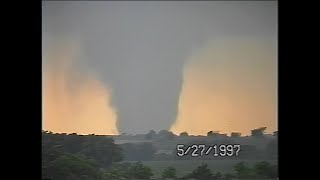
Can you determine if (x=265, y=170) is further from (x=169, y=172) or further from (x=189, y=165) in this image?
(x=169, y=172)

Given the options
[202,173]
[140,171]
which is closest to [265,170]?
[202,173]

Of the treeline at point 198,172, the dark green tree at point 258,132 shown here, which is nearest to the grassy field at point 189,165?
the treeline at point 198,172

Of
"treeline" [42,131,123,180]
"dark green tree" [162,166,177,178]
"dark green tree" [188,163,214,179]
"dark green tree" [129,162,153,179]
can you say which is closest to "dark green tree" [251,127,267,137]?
"dark green tree" [188,163,214,179]

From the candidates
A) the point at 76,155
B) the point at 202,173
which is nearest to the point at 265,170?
the point at 202,173

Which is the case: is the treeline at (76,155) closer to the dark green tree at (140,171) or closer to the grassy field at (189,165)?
the dark green tree at (140,171)

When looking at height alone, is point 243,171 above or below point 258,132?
below

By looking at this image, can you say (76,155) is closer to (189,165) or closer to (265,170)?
(189,165)

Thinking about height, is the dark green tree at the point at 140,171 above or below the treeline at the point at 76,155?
below

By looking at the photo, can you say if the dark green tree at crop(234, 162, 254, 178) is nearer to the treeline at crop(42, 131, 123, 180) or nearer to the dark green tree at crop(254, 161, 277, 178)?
the dark green tree at crop(254, 161, 277, 178)
